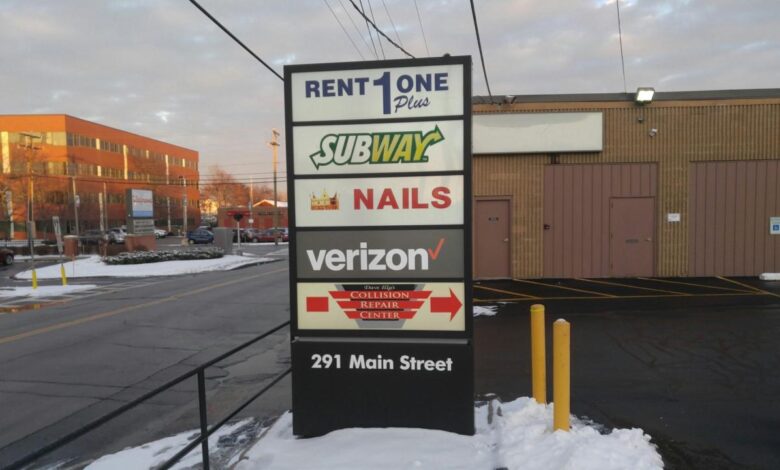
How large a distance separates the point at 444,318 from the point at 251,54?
4.30m

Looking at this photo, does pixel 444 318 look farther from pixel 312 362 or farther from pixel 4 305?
pixel 4 305

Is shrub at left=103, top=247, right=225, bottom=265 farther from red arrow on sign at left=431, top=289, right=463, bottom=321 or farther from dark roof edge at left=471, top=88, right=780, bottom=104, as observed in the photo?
red arrow on sign at left=431, top=289, right=463, bottom=321

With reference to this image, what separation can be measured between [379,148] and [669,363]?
5.07 m

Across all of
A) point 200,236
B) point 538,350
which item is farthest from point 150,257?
point 538,350

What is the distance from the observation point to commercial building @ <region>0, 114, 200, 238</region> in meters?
54.1

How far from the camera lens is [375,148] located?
13.8 ft

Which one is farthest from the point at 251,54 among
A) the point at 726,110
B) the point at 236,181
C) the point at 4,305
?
the point at 236,181

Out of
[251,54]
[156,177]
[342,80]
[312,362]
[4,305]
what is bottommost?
[4,305]

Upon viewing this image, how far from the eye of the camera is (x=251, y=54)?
635 cm

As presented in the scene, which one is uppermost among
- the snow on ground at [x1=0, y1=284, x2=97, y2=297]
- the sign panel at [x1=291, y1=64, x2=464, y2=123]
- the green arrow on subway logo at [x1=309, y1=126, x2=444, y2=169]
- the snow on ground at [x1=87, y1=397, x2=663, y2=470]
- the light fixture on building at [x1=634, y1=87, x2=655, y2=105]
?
the light fixture on building at [x1=634, y1=87, x2=655, y2=105]

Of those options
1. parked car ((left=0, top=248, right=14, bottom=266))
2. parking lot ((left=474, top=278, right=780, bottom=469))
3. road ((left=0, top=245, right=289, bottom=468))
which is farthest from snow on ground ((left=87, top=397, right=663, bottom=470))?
parked car ((left=0, top=248, right=14, bottom=266))

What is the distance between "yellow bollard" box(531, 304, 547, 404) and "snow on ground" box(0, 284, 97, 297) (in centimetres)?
1610

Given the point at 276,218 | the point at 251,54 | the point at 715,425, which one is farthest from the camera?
the point at 276,218

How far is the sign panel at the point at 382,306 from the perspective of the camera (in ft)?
13.5
